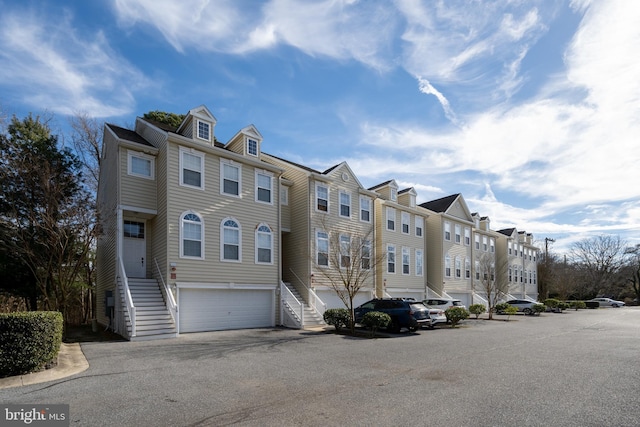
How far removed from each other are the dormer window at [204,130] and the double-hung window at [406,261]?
55.4 feet

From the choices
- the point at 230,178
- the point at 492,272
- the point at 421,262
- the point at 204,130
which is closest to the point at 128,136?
the point at 204,130

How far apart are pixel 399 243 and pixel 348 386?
2232cm

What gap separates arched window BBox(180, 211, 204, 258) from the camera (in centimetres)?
1736

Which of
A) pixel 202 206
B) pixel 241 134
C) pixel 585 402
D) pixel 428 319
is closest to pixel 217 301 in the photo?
pixel 202 206

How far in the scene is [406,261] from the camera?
30.2m

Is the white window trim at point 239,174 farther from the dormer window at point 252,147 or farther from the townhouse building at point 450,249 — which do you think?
the townhouse building at point 450,249

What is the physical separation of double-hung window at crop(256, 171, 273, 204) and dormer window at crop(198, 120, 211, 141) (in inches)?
117

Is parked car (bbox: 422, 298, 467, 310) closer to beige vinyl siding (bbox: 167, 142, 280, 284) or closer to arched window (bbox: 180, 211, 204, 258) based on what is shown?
beige vinyl siding (bbox: 167, 142, 280, 284)

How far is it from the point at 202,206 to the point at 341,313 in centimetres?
783

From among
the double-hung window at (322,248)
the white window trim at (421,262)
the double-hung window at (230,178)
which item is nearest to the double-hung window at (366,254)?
the double-hung window at (322,248)

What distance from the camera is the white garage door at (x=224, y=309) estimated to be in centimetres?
1730

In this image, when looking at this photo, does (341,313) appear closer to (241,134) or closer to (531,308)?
(241,134)

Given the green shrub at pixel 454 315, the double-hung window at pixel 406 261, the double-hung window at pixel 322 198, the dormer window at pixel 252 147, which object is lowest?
the green shrub at pixel 454 315

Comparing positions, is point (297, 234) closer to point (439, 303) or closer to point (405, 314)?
point (405, 314)
